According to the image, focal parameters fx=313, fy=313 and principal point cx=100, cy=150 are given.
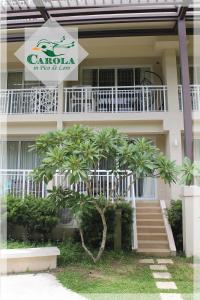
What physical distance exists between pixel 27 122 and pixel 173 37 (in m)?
6.27

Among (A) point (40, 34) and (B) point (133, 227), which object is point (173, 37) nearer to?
(A) point (40, 34)

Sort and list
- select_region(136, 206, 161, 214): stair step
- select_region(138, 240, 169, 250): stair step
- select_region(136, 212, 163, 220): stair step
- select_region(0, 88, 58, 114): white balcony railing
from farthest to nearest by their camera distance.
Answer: select_region(0, 88, 58, 114): white balcony railing, select_region(136, 206, 161, 214): stair step, select_region(136, 212, 163, 220): stair step, select_region(138, 240, 169, 250): stair step

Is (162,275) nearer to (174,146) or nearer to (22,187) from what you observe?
(22,187)

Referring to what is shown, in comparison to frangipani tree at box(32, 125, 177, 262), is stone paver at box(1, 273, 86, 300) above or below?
below

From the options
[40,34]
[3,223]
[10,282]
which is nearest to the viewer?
[10,282]

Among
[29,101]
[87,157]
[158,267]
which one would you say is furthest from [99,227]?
[29,101]

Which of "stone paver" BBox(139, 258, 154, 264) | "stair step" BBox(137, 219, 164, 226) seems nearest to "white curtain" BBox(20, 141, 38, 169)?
"stair step" BBox(137, 219, 164, 226)

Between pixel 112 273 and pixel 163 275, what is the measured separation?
3.46 ft

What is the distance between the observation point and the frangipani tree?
6.57 m

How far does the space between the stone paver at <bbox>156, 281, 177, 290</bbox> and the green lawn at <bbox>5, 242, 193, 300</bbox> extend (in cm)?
9

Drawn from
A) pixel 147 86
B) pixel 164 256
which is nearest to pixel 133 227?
pixel 164 256

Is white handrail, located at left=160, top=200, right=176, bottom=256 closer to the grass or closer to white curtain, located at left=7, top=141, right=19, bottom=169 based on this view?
the grass

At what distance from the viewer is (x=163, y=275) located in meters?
6.48

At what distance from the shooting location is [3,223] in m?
8.87
